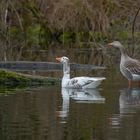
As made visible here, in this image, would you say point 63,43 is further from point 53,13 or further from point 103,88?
point 103,88

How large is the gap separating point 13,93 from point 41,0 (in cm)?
2776

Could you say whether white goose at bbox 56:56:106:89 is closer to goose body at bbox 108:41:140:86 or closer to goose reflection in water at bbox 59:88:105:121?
goose reflection in water at bbox 59:88:105:121

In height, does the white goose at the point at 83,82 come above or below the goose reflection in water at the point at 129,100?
above

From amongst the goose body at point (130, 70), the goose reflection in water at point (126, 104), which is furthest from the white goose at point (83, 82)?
the goose body at point (130, 70)

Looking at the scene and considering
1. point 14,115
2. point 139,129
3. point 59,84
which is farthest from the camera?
point 59,84

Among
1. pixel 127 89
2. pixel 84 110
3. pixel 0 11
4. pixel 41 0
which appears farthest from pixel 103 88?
pixel 41 0

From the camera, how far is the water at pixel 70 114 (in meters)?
12.2

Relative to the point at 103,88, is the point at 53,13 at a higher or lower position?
higher

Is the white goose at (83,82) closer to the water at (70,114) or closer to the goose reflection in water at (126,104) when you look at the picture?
the water at (70,114)

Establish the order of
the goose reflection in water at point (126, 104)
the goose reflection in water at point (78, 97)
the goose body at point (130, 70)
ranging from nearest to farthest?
the goose reflection in water at point (126, 104)
the goose reflection in water at point (78, 97)
the goose body at point (130, 70)

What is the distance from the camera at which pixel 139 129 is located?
496 inches

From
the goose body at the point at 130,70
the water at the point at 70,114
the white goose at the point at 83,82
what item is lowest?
the water at the point at 70,114

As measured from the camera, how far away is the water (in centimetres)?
1220

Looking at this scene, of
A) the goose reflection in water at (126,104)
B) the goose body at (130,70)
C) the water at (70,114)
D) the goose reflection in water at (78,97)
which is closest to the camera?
the water at (70,114)
